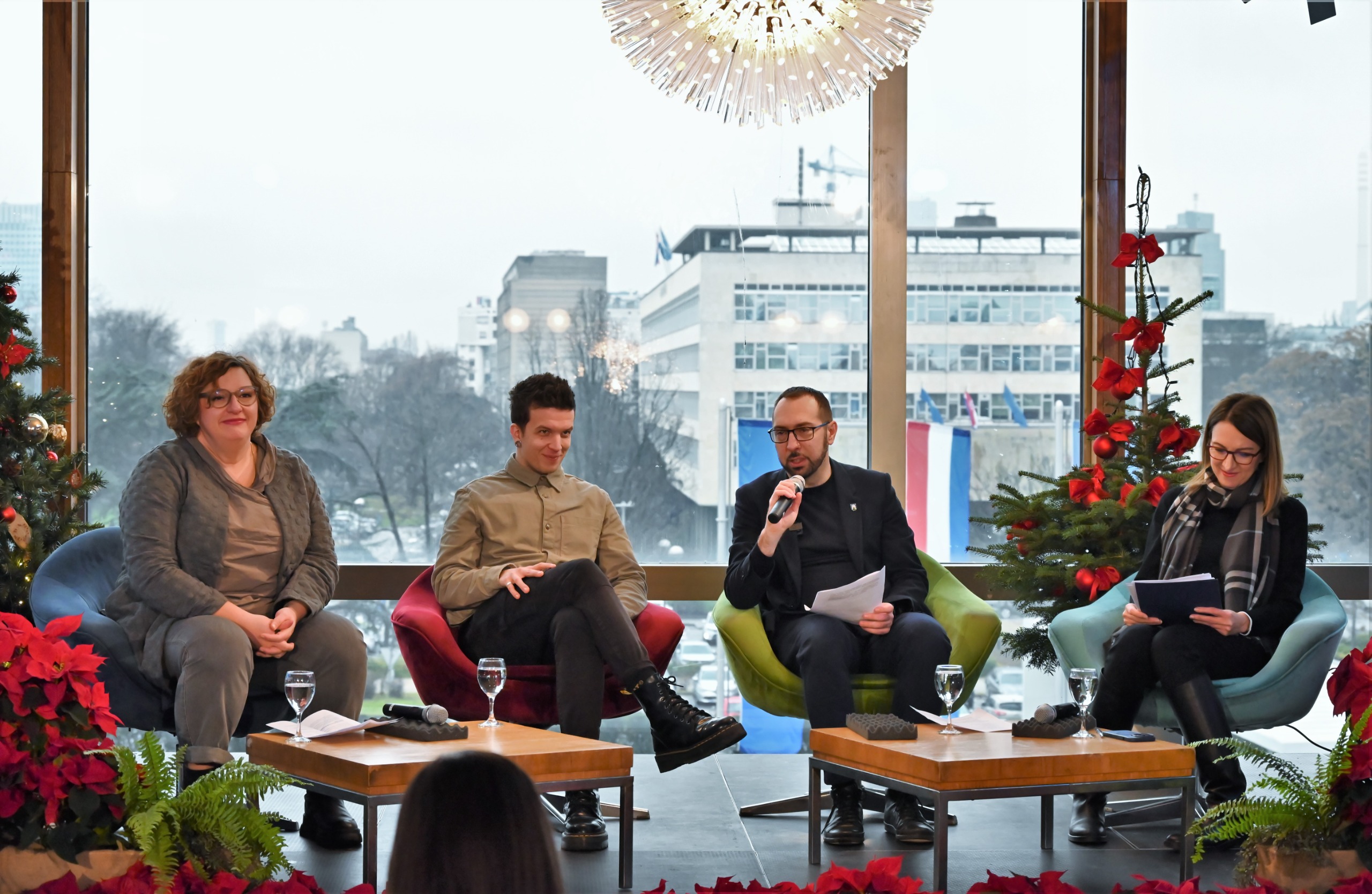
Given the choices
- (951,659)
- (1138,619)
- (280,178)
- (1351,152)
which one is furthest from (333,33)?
(1351,152)

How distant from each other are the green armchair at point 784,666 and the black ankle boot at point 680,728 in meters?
0.45

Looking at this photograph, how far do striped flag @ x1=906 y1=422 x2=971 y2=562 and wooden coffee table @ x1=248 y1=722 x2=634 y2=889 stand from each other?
2330 mm

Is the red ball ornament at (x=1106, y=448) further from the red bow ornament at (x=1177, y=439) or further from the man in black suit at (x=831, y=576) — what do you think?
the man in black suit at (x=831, y=576)

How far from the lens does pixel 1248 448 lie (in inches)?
151

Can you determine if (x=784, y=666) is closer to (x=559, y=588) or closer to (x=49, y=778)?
(x=559, y=588)

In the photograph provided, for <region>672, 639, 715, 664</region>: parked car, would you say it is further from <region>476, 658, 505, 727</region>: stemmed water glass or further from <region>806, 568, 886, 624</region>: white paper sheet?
<region>476, 658, 505, 727</region>: stemmed water glass

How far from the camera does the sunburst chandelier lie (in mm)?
2877

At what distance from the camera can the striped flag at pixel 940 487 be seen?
5.17 metres

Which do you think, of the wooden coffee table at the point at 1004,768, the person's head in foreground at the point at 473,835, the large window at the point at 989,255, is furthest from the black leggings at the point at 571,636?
the person's head in foreground at the point at 473,835

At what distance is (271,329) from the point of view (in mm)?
5012

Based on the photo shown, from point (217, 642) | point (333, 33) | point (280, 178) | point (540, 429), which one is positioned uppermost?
point (333, 33)

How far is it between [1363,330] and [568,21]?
10.8 ft

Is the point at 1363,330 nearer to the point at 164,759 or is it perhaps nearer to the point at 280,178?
the point at 280,178

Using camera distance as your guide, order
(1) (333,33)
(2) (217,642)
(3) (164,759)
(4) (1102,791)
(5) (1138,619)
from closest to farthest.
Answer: (3) (164,759) → (4) (1102,791) → (2) (217,642) → (5) (1138,619) → (1) (333,33)
